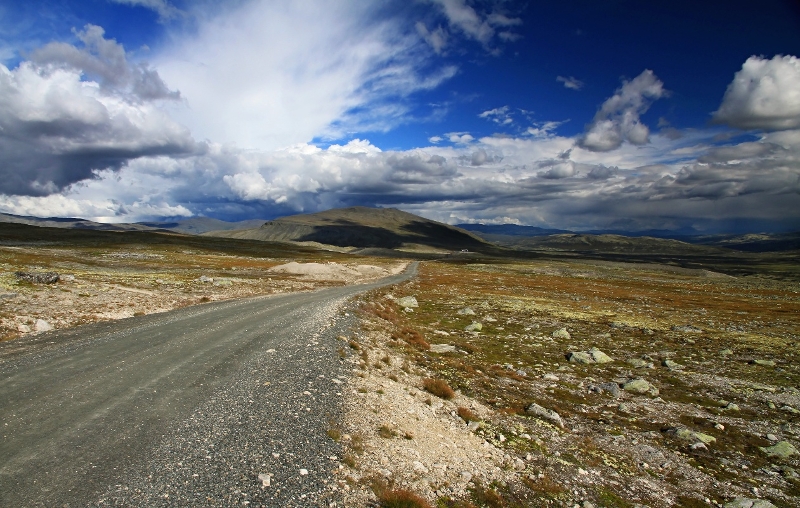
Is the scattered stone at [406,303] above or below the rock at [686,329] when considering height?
above

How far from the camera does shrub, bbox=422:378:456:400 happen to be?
704 inches

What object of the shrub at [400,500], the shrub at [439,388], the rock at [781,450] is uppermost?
the shrub at [400,500]

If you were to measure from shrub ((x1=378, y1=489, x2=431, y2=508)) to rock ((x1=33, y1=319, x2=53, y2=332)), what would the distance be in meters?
26.2

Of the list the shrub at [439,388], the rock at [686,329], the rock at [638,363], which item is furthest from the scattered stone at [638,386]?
the rock at [686,329]

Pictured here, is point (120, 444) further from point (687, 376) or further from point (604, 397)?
point (687, 376)

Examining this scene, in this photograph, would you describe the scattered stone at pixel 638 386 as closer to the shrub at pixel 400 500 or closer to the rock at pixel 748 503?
the rock at pixel 748 503

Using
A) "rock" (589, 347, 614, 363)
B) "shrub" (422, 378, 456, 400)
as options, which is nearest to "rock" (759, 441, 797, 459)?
"rock" (589, 347, 614, 363)

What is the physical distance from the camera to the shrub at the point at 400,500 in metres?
9.01

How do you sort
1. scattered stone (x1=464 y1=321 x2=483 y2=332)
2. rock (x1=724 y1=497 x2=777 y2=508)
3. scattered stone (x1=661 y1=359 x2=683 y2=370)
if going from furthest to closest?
scattered stone (x1=464 y1=321 x2=483 y2=332) < scattered stone (x1=661 y1=359 x2=683 y2=370) < rock (x1=724 y1=497 x2=777 y2=508)

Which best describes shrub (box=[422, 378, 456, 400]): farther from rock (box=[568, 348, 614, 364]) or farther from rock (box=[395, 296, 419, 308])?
rock (box=[395, 296, 419, 308])

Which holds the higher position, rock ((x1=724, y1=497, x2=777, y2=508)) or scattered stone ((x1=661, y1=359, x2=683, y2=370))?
rock ((x1=724, y1=497, x2=777, y2=508))

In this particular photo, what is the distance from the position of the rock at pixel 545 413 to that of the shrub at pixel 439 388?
134 inches

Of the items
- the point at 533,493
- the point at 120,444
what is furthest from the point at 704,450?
the point at 120,444

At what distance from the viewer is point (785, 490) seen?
12.7m
